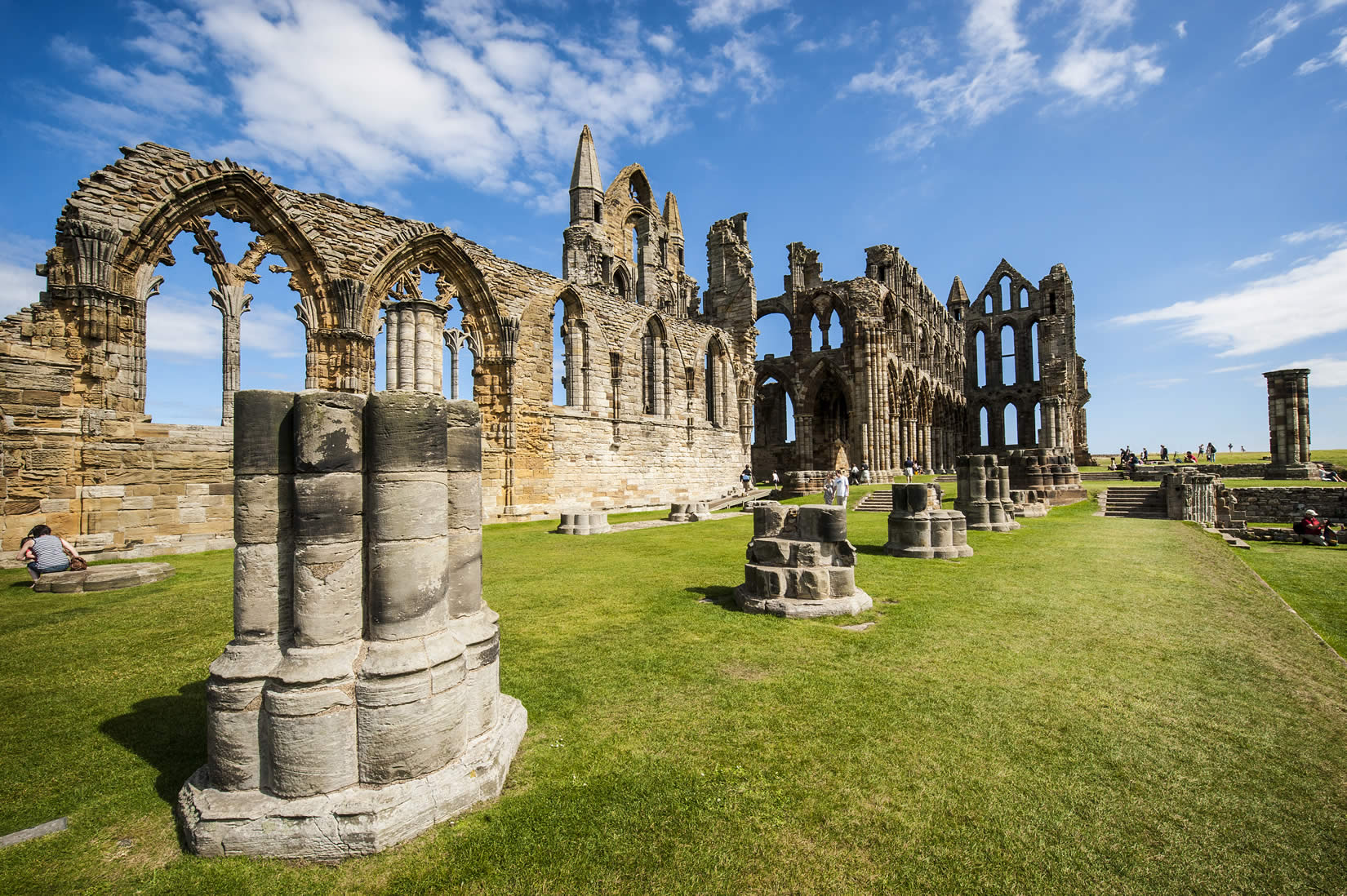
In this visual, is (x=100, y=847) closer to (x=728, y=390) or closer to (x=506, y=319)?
(x=506, y=319)

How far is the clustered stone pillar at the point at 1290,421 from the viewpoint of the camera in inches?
1075

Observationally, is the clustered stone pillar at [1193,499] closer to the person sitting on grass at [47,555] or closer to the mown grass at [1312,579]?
the mown grass at [1312,579]

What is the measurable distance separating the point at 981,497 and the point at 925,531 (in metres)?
4.95

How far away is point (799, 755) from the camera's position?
333cm

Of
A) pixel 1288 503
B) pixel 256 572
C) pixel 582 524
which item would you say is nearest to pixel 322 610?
pixel 256 572

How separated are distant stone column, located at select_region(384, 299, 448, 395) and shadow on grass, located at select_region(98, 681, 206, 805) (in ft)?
12.1

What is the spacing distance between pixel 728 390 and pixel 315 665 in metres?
22.3

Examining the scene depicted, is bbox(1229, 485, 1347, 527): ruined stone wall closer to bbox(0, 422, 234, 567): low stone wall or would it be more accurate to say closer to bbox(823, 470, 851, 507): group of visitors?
bbox(823, 470, 851, 507): group of visitors

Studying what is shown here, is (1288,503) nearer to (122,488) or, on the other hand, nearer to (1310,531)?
(1310,531)

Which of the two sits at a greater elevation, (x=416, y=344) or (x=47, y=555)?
(x=416, y=344)

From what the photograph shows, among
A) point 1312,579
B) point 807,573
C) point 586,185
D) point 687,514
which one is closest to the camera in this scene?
point 807,573

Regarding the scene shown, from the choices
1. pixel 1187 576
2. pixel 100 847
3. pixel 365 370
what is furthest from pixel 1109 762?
pixel 365 370

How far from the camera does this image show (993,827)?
2.72m

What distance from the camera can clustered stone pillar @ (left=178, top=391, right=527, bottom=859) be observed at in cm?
271
